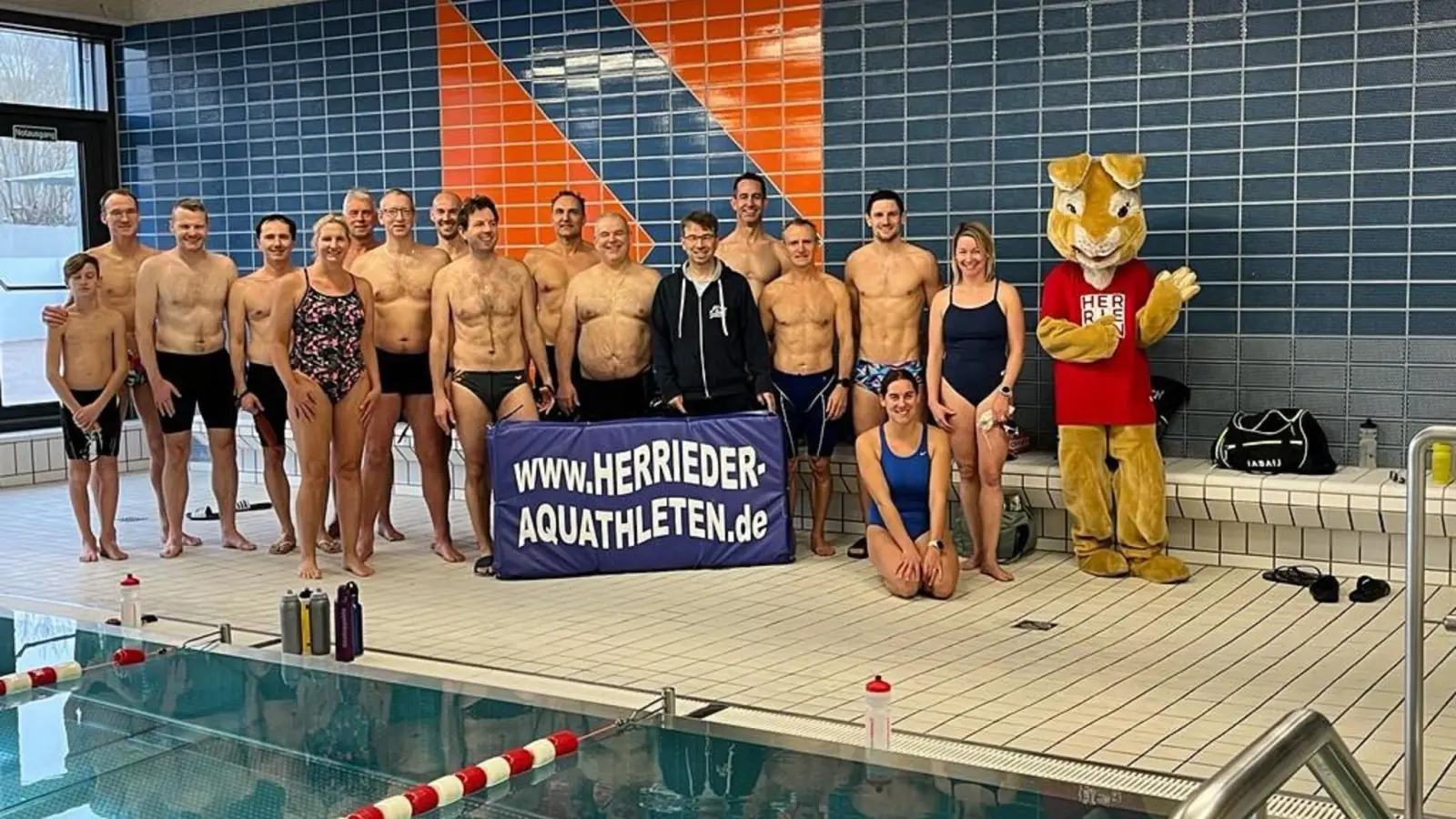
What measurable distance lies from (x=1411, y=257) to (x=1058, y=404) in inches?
77.2

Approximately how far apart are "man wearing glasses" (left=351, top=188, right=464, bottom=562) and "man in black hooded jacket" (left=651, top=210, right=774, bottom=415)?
4.24 ft

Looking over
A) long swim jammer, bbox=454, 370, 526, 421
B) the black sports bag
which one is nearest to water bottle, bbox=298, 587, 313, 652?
long swim jammer, bbox=454, 370, 526, 421

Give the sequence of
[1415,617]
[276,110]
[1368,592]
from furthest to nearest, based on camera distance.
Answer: [276,110] < [1368,592] < [1415,617]

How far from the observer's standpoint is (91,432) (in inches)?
333

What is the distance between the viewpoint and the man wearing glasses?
848cm

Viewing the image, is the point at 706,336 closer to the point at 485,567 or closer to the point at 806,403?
the point at 806,403

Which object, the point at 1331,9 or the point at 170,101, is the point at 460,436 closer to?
the point at 1331,9

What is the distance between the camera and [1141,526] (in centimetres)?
766

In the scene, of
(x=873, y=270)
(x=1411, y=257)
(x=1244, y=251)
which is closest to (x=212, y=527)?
(x=873, y=270)

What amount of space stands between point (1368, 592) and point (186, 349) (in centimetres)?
623

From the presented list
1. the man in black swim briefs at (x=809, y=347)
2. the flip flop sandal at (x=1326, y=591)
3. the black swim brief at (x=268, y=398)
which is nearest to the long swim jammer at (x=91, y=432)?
the black swim brief at (x=268, y=398)

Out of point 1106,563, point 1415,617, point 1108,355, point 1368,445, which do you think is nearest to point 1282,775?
point 1415,617

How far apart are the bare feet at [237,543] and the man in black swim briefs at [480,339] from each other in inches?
60.5

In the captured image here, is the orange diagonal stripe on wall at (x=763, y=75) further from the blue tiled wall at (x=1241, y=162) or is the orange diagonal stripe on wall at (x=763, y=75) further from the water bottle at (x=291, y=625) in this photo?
the water bottle at (x=291, y=625)
